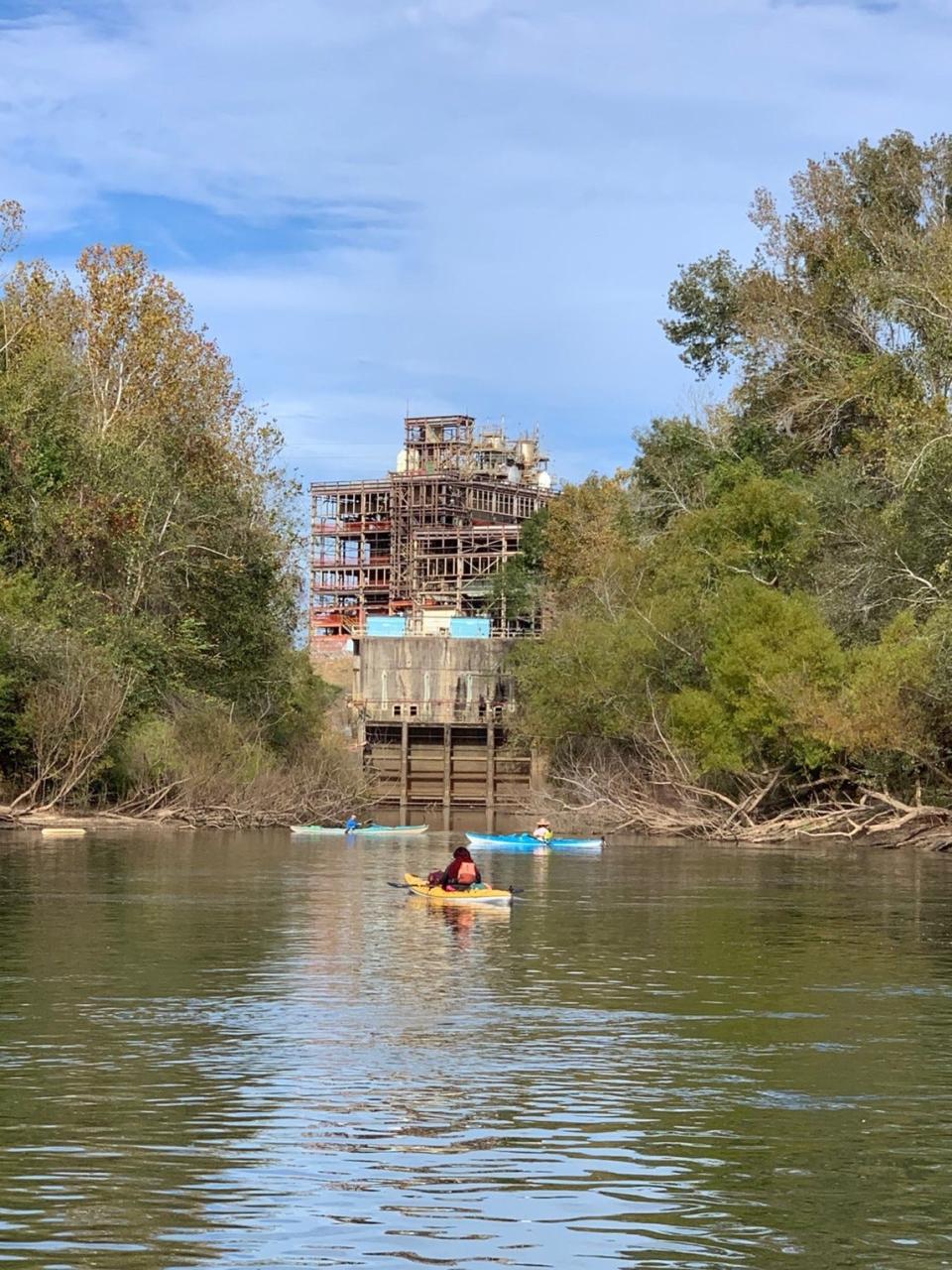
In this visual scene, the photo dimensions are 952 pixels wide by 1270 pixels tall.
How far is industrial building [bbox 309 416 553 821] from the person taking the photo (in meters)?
98.8

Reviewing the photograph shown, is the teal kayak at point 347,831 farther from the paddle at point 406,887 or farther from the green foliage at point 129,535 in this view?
the paddle at point 406,887

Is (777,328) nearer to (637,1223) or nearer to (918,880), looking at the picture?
(918,880)

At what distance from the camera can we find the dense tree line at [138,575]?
203 ft

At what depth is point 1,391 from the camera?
64.1 metres

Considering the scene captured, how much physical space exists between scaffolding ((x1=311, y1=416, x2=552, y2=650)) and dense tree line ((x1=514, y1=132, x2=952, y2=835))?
49.9 metres

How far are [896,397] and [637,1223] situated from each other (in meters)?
45.6

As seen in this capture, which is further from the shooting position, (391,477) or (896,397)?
(391,477)

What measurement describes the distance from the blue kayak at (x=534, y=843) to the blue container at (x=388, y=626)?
51.8m

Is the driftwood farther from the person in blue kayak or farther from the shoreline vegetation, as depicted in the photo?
the person in blue kayak

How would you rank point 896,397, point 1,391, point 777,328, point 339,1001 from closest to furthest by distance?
1. point 339,1001
2. point 896,397
3. point 1,391
4. point 777,328

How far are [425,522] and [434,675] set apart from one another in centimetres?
4058

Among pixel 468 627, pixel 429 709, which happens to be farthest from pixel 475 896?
pixel 468 627

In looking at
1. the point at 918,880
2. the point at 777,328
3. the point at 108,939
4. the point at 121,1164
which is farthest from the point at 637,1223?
the point at 777,328

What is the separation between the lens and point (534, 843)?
2405 inches
